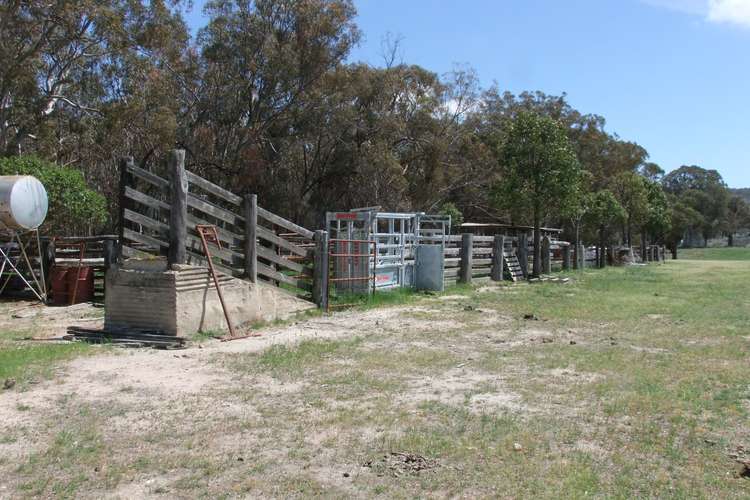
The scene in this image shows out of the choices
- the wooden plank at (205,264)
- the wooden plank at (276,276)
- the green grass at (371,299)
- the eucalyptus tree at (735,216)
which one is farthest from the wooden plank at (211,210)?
the eucalyptus tree at (735,216)

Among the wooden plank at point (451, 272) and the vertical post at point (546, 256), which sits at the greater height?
the vertical post at point (546, 256)

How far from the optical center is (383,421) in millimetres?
5633

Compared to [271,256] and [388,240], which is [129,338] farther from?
[388,240]

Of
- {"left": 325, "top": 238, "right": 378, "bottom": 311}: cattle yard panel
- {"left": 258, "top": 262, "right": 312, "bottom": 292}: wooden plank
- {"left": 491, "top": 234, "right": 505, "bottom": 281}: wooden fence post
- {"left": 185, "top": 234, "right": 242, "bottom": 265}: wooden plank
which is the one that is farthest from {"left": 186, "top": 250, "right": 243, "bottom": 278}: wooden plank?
{"left": 491, "top": 234, "right": 505, "bottom": 281}: wooden fence post

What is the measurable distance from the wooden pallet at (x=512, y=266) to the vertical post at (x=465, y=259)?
318 cm

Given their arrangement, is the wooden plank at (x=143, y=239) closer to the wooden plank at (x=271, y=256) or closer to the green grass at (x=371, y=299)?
the wooden plank at (x=271, y=256)

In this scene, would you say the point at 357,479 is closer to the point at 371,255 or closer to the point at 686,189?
the point at 371,255

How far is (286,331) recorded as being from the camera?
10.7 m

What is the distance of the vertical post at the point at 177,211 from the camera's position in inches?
380

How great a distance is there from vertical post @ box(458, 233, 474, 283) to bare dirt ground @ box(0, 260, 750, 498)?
10609mm

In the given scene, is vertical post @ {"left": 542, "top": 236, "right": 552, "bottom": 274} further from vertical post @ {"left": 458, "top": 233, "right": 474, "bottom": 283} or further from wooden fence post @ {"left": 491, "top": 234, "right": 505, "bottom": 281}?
vertical post @ {"left": 458, "top": 233, "right": 474, "bottom": 283}

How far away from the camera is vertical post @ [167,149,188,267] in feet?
31.7

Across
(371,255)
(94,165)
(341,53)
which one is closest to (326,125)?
(341,53)

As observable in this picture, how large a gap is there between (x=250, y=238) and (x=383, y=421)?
6.41m
